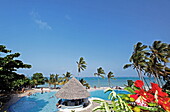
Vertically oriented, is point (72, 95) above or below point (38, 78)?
below

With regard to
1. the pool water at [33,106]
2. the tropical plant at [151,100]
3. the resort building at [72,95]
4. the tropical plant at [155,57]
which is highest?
the tropical plant at [155,57]

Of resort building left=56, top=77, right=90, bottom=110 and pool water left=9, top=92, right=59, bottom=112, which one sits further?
pool water left=9, top=92, right=59, bottom=112

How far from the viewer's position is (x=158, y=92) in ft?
6.46

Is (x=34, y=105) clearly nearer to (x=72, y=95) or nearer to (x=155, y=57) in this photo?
(x=72, y=95)

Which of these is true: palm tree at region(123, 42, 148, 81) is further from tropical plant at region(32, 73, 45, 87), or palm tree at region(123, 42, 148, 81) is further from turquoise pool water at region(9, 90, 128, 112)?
tropical plant at region(32, 73, 45, 87)

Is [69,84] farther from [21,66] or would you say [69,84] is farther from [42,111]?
[21,66]

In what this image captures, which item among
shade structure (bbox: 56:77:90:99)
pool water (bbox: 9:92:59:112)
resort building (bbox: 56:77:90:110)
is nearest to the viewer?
resort building (bbox: 56:77:90:110)

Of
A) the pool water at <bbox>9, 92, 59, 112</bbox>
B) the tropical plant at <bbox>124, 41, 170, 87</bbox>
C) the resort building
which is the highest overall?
the tropical plant at <bbox>124, 41, 170, 87</bbox>

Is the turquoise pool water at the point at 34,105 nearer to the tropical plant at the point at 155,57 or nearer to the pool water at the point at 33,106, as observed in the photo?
the pool water at the point at 33,106

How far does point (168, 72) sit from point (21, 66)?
66.0 feet

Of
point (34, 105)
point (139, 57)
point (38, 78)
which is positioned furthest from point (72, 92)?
point (38, 78)

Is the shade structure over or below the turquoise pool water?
over

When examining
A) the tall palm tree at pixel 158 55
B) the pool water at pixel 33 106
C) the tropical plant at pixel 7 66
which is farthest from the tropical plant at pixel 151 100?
the tall palm tree at pixel 158 55

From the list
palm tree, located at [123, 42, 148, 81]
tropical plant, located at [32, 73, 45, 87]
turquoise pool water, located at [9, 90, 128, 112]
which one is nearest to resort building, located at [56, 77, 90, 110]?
turquoise pool water, located at [9, 90, 128, 112]
